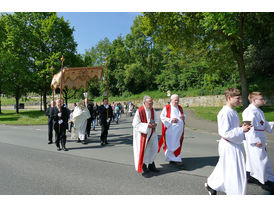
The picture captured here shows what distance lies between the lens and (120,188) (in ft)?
12.9

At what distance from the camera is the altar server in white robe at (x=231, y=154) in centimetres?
322

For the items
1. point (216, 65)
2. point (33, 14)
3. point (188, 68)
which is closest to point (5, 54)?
point (33, 14)

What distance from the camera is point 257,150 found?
3977mm

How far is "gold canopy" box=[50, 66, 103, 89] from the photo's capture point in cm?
1088

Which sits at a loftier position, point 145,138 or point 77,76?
point 77,76

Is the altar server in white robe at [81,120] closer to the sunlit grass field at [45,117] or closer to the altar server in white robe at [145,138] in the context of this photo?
the altar server in white robe at [145,138]

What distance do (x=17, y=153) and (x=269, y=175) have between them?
749cm

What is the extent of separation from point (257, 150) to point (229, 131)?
122 centimetres

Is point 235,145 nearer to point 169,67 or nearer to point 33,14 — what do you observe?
point 33,14

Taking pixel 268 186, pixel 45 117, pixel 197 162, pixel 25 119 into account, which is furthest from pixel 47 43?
pixel 268 186

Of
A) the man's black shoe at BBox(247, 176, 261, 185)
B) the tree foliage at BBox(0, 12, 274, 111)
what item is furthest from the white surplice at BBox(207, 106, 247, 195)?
the tree foliage at BBox(0, 12, 274, 111)

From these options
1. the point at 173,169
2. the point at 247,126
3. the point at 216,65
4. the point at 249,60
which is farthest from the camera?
the point at 249,60

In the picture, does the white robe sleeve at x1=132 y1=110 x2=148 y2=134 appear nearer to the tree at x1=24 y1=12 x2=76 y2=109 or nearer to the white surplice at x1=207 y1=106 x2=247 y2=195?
the white surplice at x1=207 y1=106 x2=247 y2=195

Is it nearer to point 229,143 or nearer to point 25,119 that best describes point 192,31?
point 229,143
